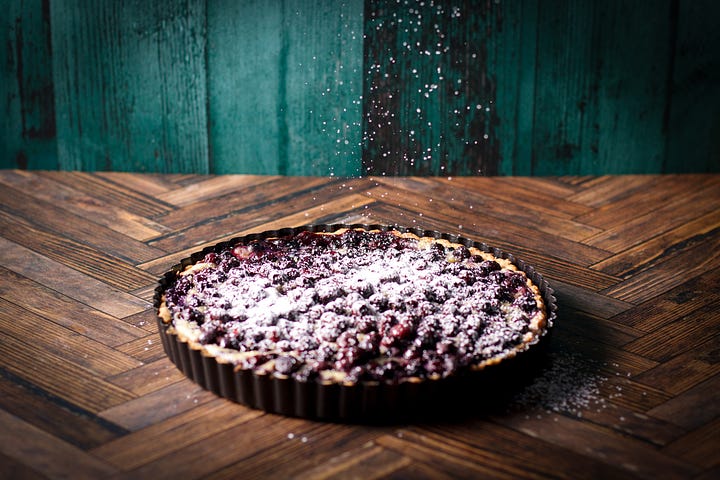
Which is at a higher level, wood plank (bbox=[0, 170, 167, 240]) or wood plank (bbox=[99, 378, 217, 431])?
wood plank (bbox=[0, 170, 167, 240])

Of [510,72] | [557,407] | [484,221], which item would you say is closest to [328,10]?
[510,72]

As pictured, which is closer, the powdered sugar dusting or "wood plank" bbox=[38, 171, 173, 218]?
the powdered sugar dusting

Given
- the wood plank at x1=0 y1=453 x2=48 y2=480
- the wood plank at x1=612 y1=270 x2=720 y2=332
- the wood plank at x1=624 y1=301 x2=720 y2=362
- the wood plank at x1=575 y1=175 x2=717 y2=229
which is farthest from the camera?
the wood plank at x1=575 y1=175 x2=717 y2=229

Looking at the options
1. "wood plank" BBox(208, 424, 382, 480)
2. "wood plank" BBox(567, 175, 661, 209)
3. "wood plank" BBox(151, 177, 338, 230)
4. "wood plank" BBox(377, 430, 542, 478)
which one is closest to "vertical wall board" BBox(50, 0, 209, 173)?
"wood plank" BBox(151, 177, 338, 230)

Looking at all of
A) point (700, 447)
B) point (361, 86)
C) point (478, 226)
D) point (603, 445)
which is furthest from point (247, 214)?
point (700, 447)

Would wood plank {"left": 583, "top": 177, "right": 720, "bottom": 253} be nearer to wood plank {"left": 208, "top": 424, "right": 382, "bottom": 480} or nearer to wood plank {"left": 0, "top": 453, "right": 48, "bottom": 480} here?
wood plank {"left": 208, "top": 424, "right": 382, "bottom": 480}

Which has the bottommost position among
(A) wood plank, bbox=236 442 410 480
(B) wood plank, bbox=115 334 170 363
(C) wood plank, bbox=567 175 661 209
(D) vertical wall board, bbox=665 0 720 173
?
(A) wood plank, bbox=236 442 410 480

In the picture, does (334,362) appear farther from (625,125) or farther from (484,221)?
(625,125)
